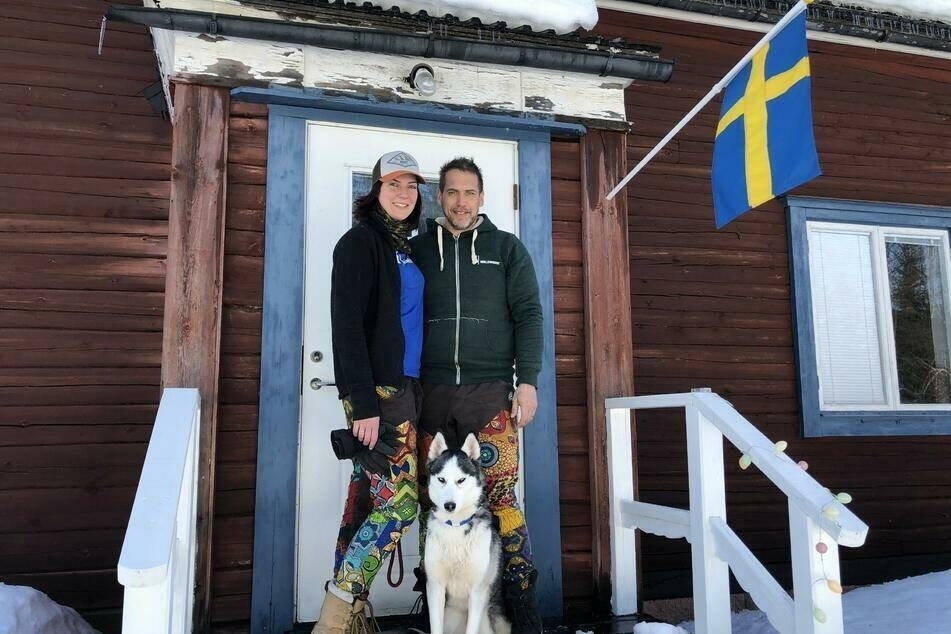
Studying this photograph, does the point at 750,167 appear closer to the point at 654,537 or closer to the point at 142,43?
the point at 654,537

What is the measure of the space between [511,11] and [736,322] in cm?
280

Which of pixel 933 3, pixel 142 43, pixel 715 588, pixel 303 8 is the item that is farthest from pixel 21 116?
pixel 933 3

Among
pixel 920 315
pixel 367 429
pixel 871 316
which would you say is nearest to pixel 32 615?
pixel 367 429

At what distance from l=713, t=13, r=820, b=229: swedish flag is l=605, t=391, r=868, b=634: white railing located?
0.87 m

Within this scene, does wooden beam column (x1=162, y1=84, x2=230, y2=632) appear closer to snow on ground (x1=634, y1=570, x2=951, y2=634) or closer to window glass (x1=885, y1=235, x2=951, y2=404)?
snow on ground (x1=634, y1=570, x2=951, y2=634)

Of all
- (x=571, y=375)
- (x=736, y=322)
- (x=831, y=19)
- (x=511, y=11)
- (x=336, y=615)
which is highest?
(x=831, y=19)

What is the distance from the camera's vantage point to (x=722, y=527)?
2.76 m

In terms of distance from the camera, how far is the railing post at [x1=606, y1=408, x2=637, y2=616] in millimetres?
3381

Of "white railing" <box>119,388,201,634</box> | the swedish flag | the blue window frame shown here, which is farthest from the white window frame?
"white railing" <box>119,388,201,634</box>

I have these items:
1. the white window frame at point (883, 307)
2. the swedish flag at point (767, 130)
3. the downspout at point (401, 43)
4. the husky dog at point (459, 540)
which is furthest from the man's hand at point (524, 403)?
the white window frame at point (883, 307)

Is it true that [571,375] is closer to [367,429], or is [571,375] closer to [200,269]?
[367,429]

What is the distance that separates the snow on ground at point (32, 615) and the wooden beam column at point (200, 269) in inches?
36.6

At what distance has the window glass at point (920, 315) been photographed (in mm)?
5355

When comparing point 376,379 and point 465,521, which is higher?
point 376,379
